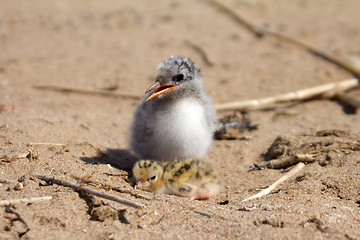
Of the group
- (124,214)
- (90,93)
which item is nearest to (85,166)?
(124,214)

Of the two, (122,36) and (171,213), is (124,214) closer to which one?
(171,213)

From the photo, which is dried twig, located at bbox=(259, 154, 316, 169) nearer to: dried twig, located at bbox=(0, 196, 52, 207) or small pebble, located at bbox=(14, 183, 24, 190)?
dried twig, located at bbox=(0, 196, 52, 207)

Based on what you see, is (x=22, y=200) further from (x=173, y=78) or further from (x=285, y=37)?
(x=285, y=37)

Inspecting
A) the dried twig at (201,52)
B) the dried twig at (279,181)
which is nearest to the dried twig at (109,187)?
the dried twig at (279,181)

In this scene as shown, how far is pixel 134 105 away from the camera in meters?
6.37

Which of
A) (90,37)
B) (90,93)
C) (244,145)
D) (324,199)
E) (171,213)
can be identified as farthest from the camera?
(90,37)

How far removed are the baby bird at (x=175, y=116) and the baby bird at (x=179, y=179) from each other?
0.21m

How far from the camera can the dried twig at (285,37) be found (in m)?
7.12

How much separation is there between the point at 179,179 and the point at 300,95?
3.23m

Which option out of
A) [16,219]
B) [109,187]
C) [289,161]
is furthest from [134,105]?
[16,219]

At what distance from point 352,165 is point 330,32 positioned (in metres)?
6.33

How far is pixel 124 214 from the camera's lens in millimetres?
3064

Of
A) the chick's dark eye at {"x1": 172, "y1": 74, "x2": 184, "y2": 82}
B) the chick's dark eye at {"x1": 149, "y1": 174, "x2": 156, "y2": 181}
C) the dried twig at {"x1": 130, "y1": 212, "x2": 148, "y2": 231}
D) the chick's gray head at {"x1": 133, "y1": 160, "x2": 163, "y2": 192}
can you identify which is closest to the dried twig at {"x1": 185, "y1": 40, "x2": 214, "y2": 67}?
the chick's dark eye at {"x1": 172, "y1": 74, "x2": 184, "y2": 82}

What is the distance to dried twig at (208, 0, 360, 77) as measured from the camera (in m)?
7.12
